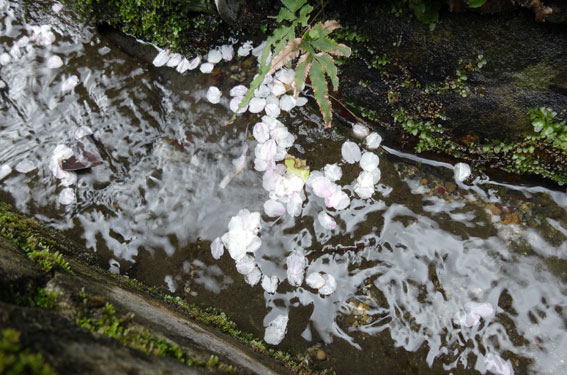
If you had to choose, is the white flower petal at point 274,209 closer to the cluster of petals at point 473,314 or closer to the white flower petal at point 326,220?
the white flower petal at point 326,220

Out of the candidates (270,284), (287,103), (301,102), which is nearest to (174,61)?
(287,103)

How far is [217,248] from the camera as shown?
3.33m

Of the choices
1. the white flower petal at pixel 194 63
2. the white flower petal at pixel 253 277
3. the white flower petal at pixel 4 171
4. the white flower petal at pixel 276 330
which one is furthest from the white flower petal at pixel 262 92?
the white flower petal at pixel 4 171

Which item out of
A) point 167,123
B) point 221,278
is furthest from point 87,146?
point 221,278

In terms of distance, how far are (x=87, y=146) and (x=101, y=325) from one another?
2566 millimetres

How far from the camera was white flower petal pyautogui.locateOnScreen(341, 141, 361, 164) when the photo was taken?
3.49m

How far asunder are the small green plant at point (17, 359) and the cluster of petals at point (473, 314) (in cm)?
276

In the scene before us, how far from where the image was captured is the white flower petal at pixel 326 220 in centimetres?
328

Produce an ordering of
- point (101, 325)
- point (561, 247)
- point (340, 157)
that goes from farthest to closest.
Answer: point (340, 157)
point (561, 247)
point (101, 325)

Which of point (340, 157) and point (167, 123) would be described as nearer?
point (340, 157)

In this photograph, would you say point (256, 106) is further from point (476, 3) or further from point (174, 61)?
point (476, 3)

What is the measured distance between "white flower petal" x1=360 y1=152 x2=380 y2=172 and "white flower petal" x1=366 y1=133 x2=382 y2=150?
3.3 inches

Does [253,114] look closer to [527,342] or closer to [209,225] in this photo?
[209,225]

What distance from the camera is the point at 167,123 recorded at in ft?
12.8
